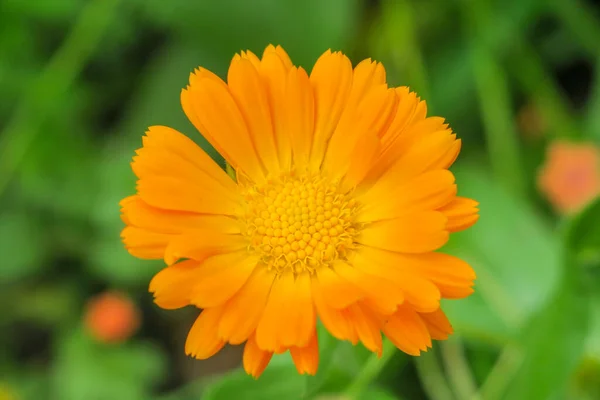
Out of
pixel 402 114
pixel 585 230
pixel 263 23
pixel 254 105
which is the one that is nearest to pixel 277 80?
pixel 254 105

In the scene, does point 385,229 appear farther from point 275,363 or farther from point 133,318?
point 133,318

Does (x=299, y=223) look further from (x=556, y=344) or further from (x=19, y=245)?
(x=19, y=245)

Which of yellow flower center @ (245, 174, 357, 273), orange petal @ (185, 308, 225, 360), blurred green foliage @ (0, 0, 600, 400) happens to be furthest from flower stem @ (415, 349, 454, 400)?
orange petal @ (185, 308, 225, 360)

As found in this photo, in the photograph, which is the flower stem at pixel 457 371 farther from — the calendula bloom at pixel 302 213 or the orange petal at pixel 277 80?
the orange petal at pixel 277 80

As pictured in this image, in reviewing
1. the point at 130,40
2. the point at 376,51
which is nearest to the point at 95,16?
the point at 130,40

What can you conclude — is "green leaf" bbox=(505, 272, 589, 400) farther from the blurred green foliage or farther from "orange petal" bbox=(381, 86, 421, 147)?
"orange petal" bbox=(381, 86, 421, 147)

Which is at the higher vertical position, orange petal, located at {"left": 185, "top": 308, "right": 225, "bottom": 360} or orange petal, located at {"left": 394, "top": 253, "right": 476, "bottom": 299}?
orange petal, located at {"left": 394, "top": 253, "right": 476, "bottom": 299}
